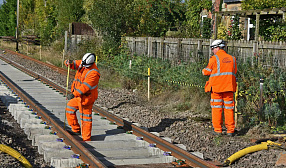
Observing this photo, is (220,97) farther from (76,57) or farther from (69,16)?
(69,16)

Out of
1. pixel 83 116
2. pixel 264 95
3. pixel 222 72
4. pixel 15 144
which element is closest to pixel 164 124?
pixel 222 72

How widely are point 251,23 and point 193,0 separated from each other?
800 cm

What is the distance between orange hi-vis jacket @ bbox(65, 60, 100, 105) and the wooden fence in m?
5.43

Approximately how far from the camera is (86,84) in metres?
7.89

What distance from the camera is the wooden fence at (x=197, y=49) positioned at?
1162cm

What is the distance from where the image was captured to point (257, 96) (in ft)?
34.0

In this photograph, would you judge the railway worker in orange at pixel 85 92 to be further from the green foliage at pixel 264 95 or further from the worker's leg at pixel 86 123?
the green foliage at pixel 264 95

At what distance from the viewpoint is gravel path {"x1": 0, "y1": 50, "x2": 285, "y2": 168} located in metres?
7.50

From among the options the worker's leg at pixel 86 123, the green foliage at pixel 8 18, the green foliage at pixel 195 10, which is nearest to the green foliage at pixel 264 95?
the worker's leg at pixel 86 123

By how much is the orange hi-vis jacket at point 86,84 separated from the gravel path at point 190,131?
6.50 ft

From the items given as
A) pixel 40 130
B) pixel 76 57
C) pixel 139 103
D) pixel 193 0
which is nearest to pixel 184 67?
pixel 139 103

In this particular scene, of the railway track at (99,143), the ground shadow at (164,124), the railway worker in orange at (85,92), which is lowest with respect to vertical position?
the ground shadow at (164,124)

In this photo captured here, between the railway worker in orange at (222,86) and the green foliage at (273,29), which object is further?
the green foliage at (273,29)

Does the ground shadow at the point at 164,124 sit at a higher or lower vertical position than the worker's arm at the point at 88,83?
lower
